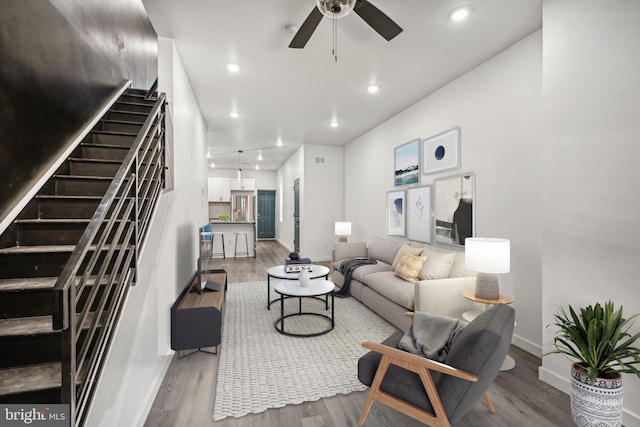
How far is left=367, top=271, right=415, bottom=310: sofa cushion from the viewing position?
3061 mm

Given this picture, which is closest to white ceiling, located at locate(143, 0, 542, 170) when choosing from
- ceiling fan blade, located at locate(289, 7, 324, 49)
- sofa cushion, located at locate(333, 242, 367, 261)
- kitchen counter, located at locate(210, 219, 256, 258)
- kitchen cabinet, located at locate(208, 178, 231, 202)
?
ceiling fan blade, located at locate(289, 7, 324, 49)

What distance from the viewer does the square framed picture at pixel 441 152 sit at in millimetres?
3705

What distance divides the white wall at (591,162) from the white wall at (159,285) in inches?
116

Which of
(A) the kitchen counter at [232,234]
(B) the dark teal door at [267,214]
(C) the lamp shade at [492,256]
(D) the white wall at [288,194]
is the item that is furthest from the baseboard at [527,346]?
(B) the dark teal door at [267,214]

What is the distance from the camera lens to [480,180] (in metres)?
3.35

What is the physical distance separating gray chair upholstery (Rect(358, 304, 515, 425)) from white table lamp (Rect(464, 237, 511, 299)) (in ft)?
2.47

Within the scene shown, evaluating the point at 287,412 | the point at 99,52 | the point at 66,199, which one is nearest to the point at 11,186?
the point at 66,199

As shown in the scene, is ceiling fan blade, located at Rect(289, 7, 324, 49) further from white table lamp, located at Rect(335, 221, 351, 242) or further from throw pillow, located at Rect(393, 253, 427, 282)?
white table lamp, located at Rect(335, 221, 351, 242)

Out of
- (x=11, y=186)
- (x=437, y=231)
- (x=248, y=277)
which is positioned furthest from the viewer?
(x=248, y=277)

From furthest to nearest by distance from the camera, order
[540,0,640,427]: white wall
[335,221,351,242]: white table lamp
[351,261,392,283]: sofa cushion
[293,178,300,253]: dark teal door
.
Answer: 1. [293,178,300,253]: dark teal door
2. [335,221,351,242]: white table lamp
3. [351,261,392,283]: sofa cushion
4. [540,0,640,427]: white wall

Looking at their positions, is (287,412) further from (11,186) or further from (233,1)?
(233,1)

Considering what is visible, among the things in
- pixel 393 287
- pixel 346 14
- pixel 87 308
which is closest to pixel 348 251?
pixel 393 287

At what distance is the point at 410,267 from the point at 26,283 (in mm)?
3326

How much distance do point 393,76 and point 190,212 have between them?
3.15 m
